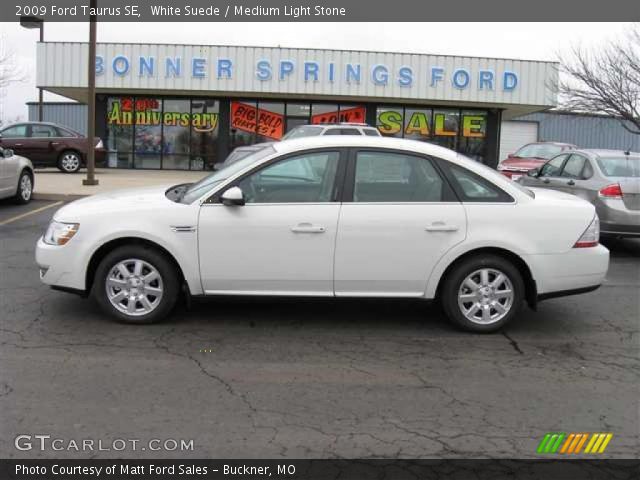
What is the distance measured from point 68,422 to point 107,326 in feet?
6.11

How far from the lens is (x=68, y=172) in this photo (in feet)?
69.2

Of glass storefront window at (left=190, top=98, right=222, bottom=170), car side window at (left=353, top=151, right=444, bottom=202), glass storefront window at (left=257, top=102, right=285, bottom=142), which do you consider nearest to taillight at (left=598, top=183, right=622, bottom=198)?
car side window at (left=353, top=151, right=444, bottom=202)

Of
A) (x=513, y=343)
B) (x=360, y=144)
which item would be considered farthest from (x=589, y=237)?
(x=360, y=144)

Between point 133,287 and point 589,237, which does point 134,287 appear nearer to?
point 133,287

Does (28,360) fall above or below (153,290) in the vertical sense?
below

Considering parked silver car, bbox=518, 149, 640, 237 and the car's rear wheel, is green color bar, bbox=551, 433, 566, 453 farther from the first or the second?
the car's rear wheel

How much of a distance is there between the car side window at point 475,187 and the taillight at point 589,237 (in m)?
0.66

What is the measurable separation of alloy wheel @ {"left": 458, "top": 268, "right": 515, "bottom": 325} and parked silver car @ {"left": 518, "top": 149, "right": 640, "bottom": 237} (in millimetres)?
4300

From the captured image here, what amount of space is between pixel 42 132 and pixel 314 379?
61.4 feet

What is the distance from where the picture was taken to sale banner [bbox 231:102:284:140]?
1017 inches

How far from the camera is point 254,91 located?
23.5 meters

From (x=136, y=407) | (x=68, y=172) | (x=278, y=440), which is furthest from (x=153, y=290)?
(x=68, y=172)

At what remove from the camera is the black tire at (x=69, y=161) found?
21016mm

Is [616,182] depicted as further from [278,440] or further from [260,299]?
[278,440]
